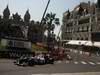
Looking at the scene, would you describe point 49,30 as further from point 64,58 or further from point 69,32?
point 64,58

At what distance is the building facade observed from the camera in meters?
96.0

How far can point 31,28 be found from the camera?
13962cm

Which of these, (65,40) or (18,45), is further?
(65,40)

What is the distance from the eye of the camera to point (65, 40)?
12588cm

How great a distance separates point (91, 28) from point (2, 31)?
129ft

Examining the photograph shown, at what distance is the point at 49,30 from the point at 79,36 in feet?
42.6

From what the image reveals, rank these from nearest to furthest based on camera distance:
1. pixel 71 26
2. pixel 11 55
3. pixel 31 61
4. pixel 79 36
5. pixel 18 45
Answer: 1. pixel 31 61
2. pixel 11 55
3. pixel 18 45
4. pixel 79 36
5. pixel 71 26

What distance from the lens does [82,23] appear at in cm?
11025

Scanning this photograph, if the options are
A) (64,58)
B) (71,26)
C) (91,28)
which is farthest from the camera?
(71,26)

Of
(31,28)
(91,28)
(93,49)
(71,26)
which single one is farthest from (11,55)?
(31,28)

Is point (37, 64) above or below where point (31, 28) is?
below

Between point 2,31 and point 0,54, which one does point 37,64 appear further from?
point 2,31

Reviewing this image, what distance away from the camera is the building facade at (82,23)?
96.0 meters

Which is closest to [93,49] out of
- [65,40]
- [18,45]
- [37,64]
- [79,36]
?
[79,36]
